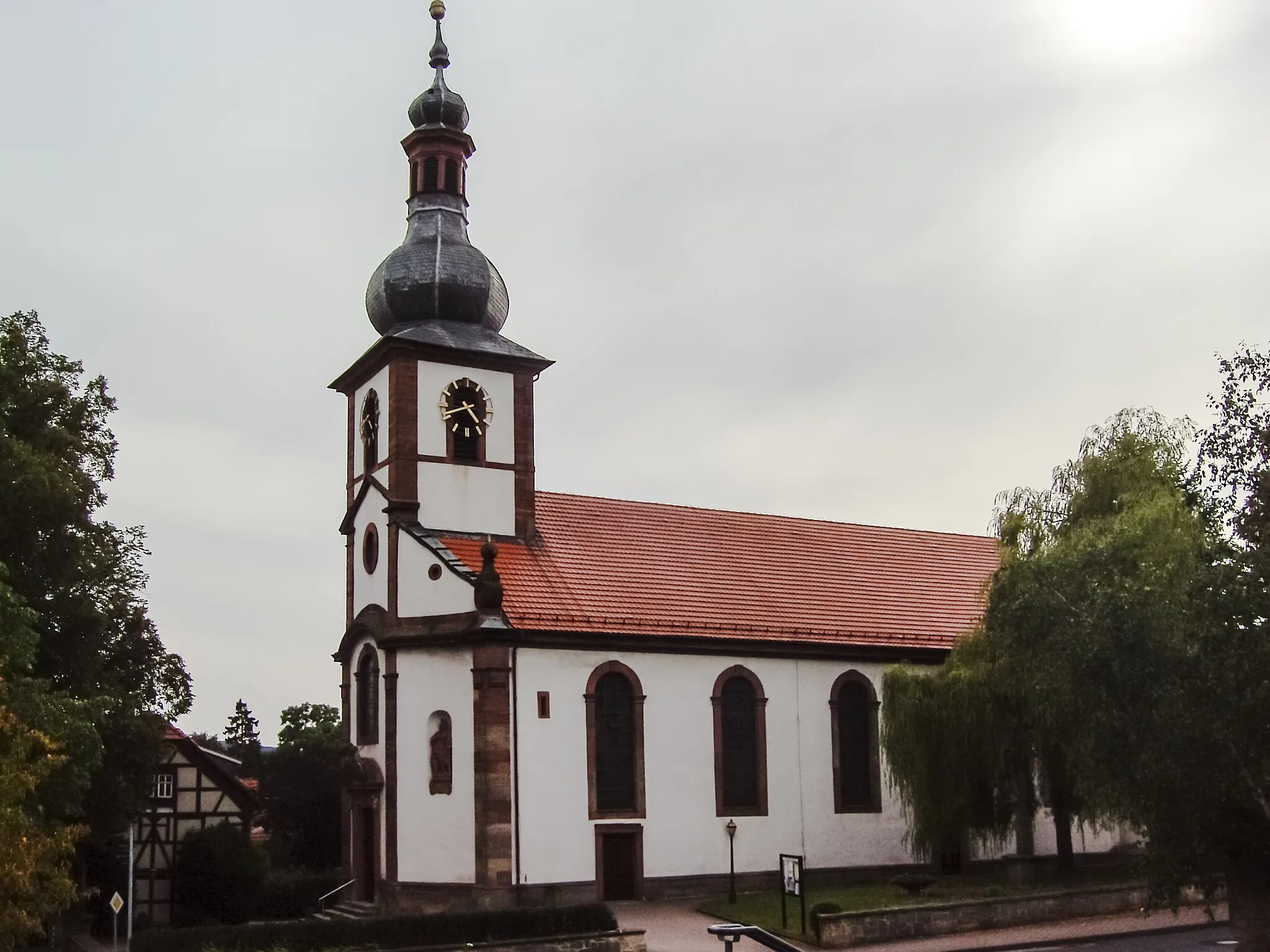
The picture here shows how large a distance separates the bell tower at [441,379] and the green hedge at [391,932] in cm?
1078

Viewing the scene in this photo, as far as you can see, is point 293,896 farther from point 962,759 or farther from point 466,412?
point 962,759

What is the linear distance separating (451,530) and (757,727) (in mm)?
8916

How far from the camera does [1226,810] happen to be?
18.5 m

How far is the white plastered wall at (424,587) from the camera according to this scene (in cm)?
3134

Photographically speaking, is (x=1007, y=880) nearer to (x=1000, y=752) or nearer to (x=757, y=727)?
(x=1000, y=752)

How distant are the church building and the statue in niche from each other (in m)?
0.06

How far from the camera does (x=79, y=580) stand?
30203 millimetres

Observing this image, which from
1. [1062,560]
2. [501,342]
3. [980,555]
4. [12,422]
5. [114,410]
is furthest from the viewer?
[980,555]

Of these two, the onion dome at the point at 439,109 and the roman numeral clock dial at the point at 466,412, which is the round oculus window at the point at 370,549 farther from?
the onion dome at the point at 439,109

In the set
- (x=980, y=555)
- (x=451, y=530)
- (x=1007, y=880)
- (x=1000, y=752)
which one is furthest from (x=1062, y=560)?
(x=980, y=555)

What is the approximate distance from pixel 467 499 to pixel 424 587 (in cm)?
305

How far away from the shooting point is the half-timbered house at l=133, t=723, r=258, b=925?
3909cm

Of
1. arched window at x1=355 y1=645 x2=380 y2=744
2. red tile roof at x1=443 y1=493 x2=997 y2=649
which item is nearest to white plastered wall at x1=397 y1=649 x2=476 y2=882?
arched window at x1=355 y1=645 x2=380 y2=744

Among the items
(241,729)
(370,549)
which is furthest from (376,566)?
(241,729)
